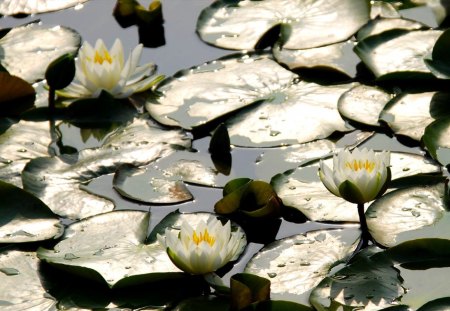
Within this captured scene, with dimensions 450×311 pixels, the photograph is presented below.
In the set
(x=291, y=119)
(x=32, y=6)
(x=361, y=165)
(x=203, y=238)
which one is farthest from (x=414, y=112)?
(x=32, y=6)

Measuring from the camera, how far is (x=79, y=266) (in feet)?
8.14

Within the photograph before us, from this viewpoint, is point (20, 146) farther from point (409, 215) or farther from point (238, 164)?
point (409, 215)

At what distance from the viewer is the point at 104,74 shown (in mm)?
3314

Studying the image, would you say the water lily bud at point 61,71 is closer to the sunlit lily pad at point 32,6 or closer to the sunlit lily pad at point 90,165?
the sunlit lily pad at point 90,165

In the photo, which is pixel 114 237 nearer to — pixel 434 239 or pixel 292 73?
pixel 434 239

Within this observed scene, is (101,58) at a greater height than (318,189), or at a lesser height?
greater

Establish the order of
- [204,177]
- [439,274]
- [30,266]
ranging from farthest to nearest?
1. [204,177]
2. [30,266]
3. [439,274]

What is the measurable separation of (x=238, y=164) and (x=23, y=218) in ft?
2.20

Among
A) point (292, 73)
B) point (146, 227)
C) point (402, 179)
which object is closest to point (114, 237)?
point (146, 227)

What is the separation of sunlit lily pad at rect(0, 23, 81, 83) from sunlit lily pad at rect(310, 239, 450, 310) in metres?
1.60

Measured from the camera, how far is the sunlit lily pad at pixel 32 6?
406 cm

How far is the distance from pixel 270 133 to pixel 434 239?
812mm

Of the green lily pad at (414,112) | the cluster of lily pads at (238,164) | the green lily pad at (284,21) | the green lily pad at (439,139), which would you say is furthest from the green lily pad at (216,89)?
the green lily pad at (439,139)

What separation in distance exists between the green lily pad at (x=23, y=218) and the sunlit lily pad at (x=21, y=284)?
53mm
